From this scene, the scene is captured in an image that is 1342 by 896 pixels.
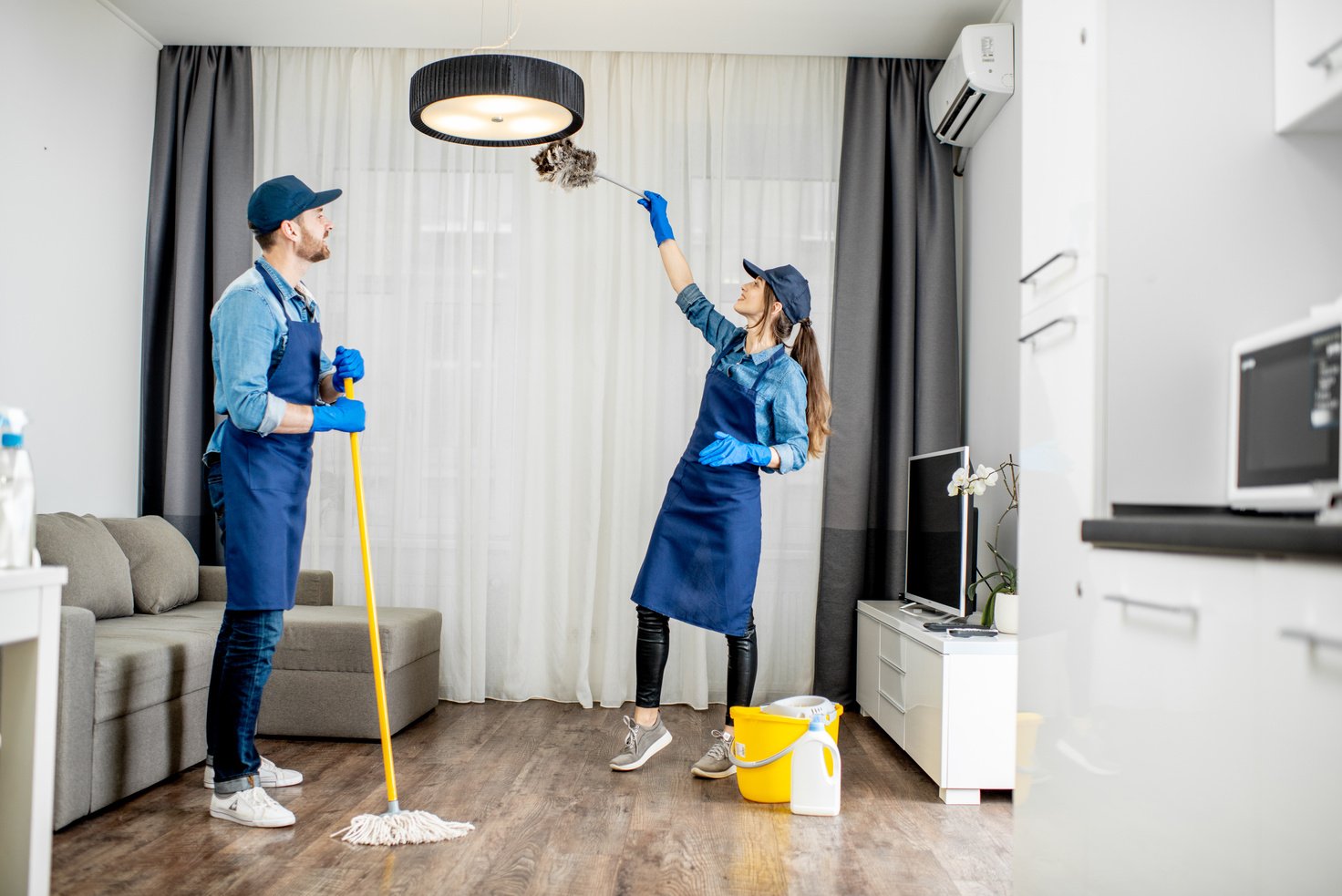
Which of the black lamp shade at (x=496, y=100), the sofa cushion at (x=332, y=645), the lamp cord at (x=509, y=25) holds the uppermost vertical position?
the lamp cord at (x=509, y=25)

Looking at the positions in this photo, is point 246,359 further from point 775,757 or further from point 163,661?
point 775,757

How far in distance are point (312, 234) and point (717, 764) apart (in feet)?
6.14

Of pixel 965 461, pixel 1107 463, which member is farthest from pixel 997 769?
pixel 1107 463

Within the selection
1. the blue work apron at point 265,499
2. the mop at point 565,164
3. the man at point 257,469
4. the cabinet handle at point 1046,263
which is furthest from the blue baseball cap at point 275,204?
→ the cabinet handle at point 1046,263

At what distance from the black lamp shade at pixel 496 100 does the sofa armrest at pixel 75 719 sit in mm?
1576

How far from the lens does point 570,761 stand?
320 centimetres

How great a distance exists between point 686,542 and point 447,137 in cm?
140

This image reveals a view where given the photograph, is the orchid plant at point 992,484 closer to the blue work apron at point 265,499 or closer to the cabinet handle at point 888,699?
the cabinet handle at point 888,699

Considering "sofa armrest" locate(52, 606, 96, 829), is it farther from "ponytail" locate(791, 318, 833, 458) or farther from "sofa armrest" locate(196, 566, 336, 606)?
"ponytail" locate(791, 318, 833, 458)

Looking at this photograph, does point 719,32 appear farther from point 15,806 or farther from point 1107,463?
point 15,806

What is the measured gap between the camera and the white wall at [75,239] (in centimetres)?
346

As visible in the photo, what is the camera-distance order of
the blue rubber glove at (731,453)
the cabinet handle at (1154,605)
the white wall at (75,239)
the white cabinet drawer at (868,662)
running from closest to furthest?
the cabinet handle at (1154,605) → the blue rubber glove at (731,453) → the white wall at (75,239) → the white cabinet drawer at (868,662)

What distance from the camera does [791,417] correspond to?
309 cm

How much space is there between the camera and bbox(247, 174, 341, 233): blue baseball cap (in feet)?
8.58
